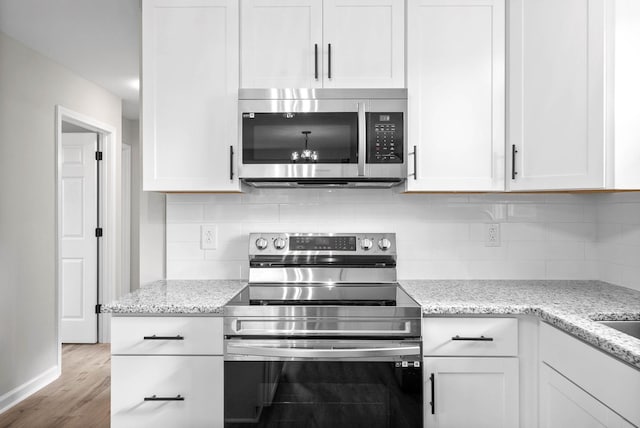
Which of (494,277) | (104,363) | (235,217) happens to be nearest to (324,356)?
(235,217)

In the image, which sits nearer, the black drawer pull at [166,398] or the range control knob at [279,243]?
the black drawer pull at [166,398]

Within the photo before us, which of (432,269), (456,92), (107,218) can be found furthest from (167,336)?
(107,218)

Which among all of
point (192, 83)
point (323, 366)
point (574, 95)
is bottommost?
point (323, 366)

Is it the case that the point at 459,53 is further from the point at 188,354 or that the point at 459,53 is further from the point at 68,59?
the point at 68,59

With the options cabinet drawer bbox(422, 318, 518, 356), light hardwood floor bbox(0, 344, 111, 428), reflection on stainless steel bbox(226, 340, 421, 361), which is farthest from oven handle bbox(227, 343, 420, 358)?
light hardwood floor bbox(0, 344, 111, 428)

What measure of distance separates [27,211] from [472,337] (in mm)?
2991

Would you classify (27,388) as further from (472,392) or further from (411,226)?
(472,392)

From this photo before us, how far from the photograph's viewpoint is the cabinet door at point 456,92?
2.03m

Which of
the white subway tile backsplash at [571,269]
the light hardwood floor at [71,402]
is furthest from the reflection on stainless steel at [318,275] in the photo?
the light hardwood floor at [71,402]

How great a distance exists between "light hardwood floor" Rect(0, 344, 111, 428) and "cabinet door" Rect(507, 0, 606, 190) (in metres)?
2.70

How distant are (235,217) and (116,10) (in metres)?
1.45

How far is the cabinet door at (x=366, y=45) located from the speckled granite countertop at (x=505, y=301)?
990 mm

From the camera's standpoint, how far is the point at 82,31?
2.89 m

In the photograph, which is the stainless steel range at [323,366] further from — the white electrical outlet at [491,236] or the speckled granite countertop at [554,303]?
the white electrical outlet at [491,236]
